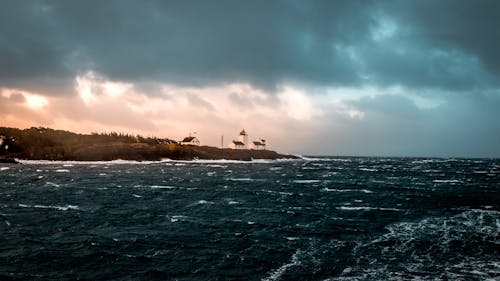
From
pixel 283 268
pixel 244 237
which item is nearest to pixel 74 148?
pixel 244 237

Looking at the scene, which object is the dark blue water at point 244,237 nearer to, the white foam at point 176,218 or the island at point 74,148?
the white foam at point 176,218

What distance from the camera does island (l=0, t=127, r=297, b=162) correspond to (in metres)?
146

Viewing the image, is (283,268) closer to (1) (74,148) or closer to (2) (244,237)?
(2) (244,237)

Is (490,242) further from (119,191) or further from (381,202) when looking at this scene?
(119,191)

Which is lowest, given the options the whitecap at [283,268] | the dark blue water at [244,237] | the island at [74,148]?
the whitecap at [283,268]

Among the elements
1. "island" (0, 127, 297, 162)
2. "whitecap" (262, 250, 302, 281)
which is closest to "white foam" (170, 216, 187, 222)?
"whitecap" (262, 250, 302, 281)

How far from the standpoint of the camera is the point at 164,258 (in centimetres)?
2409

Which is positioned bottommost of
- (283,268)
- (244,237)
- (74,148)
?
(283,268)

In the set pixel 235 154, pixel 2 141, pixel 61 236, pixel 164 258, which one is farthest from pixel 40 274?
pixel 235 154

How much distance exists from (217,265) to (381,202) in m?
32.5

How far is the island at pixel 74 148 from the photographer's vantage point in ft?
481

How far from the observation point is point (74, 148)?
15300 cm

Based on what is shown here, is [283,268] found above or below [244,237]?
below

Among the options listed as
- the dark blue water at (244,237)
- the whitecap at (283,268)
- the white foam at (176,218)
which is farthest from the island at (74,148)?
the whitecap at (283,268)
